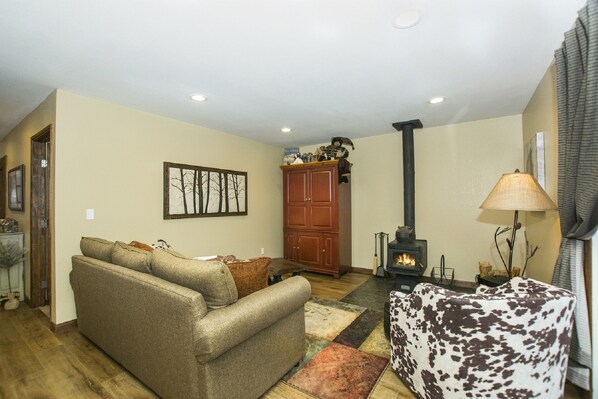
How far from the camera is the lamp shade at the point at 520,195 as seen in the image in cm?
211

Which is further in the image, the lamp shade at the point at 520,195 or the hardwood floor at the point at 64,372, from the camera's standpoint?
the lamp shade at the point at 520,195

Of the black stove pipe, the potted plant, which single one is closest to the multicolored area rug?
the black stove pipe

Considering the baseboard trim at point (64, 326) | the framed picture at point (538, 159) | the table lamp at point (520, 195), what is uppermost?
the framed picture at point (538, 159)

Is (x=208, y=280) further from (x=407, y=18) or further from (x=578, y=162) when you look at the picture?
(x=578, y=162)

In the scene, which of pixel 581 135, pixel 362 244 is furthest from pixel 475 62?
pixel 362 244

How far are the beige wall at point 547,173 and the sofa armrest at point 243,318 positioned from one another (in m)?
2.25

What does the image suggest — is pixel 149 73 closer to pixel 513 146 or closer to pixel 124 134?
pixel 124 134

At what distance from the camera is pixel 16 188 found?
382 centimetres

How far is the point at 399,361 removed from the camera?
1.91m

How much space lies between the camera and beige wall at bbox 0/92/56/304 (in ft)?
9.50

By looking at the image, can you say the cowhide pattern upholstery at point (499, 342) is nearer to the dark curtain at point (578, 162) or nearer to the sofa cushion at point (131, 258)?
the dark curtain at point (578, 162)

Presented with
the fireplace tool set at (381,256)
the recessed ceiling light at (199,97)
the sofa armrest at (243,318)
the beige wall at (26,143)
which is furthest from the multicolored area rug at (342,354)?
the beige wall at (26,143)

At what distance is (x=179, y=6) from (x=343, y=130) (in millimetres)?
3130

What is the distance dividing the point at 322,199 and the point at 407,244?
1.60 metres
